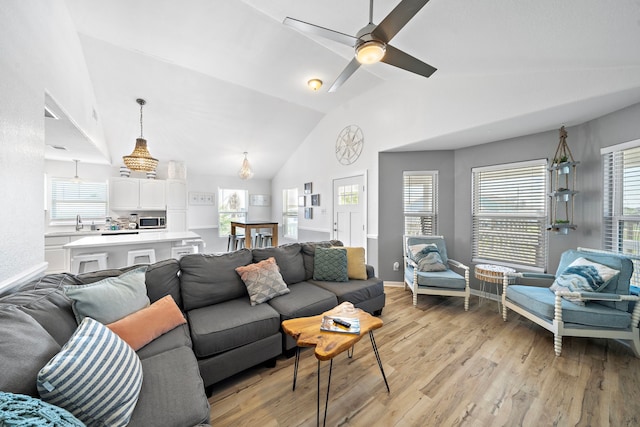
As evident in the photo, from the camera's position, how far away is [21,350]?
3.13 ft

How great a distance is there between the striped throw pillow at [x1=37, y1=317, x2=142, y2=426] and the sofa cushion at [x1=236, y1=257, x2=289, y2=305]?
3.64ft

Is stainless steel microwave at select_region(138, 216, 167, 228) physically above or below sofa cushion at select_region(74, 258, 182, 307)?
above

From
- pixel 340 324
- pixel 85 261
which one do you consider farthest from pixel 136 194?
pixel 340 324

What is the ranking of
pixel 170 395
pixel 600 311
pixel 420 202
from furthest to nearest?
pixel 420 202 < pixel 600 311 < pixel 170 395

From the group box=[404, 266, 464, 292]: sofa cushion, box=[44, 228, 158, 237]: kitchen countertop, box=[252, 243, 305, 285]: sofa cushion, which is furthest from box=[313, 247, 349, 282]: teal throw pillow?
box=[44, 228, 158, 237]: kitchen countertop

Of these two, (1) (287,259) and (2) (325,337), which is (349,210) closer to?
(1) (287,259)

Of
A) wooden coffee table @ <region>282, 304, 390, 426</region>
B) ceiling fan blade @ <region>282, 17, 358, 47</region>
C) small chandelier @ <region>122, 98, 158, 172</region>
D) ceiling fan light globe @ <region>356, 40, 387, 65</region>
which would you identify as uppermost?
ceiling fan blade @ <region>282, 17, 358, 47</region>

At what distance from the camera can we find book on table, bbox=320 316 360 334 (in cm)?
166

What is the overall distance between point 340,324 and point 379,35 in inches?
81.1

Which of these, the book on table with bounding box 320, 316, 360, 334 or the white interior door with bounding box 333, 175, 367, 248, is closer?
the book on table with bounding box 320, 316, 360, 334

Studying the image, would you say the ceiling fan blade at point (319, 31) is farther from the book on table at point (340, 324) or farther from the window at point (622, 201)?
the window at point (622, 201)

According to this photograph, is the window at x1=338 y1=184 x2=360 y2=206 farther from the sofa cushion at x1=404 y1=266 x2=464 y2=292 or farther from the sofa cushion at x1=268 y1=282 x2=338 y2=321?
the sofa cushion at x1=268 y1=282 x2=338 y2=321

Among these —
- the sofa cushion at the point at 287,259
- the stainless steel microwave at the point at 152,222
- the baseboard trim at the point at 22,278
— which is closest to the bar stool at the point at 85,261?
the baseboard trim at the point at 22,278

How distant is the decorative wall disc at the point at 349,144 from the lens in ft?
14.4
